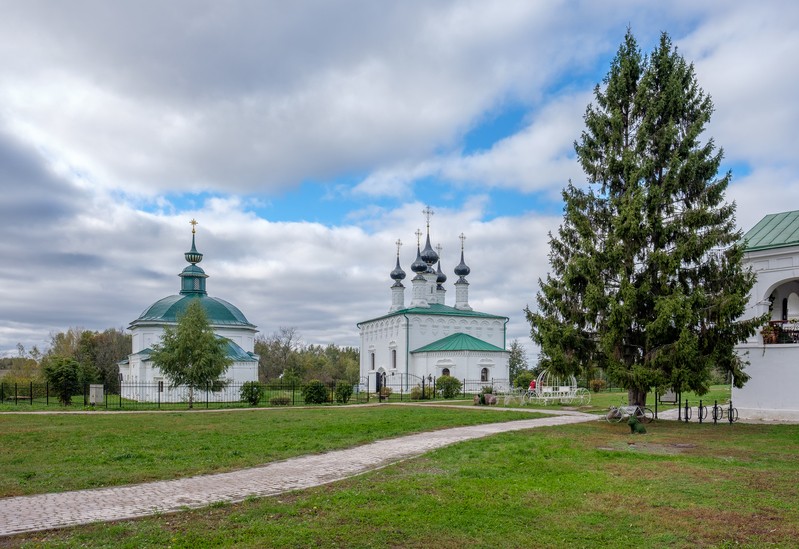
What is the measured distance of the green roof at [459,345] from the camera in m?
46.4

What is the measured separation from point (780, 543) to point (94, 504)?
721 cm

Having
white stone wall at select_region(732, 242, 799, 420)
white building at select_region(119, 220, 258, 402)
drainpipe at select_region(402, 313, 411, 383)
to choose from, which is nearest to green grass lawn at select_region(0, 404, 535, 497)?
white stone wall at select_region(732, 242, 799, 420)

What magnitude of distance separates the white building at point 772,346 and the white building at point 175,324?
30.4m

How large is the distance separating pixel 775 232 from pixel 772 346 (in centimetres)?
397

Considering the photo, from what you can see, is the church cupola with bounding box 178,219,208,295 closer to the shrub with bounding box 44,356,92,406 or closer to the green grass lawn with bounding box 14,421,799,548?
→ the shrub with bounding box 44,356,92,406

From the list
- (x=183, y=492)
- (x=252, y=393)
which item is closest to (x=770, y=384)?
(x=183, y=492)

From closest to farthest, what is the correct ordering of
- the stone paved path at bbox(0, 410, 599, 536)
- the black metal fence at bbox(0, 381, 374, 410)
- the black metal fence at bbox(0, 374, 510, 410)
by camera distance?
the stone paved path at bbox(0, 410, 599, 536) < the black metal fence at bbox(0, 374, 510, 410) < the black metal fence at bbox(0, 381, 374, 410)

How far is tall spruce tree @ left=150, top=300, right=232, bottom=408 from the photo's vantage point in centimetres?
2855

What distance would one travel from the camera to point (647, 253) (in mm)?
17438

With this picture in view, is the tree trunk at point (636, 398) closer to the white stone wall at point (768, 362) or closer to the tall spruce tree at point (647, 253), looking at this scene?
the tall spruce tree at point (647, 253)

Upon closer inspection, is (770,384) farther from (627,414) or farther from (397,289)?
(397,289)

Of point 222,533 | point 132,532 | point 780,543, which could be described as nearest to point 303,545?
point 222,533

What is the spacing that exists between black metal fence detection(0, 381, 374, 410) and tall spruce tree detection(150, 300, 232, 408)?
1.90 feet

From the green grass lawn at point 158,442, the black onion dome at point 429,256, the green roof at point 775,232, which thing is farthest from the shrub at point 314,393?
the black onion dome at point 429,256
